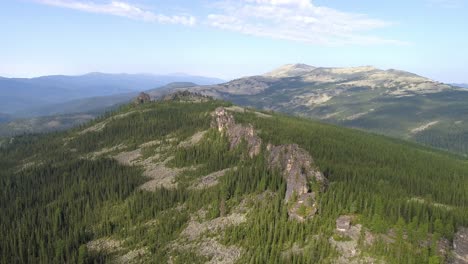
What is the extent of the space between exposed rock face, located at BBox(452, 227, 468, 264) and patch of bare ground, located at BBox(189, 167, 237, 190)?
3551 inches

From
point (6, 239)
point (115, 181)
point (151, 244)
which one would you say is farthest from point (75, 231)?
point (115, 181)

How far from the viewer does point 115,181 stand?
188 meters

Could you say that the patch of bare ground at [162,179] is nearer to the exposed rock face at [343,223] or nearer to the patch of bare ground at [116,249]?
the patch of bare ground at [116,249]

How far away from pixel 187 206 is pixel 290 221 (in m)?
47.6

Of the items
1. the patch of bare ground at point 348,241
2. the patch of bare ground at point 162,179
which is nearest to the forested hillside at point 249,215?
the patch of bare ground at point 348,241

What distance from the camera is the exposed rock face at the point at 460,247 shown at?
9656 centimetres

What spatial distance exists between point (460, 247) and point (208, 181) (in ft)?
321

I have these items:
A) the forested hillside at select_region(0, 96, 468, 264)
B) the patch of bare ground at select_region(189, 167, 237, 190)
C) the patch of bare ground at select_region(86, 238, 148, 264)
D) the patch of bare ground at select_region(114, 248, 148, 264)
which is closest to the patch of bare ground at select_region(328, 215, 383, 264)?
the forested hillside at select_region(0, 96, 468, 264)

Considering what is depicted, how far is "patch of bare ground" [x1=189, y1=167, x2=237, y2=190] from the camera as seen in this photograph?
539 feet

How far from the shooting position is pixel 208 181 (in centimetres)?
16862

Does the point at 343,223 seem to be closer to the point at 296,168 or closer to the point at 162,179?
the point at 296,168

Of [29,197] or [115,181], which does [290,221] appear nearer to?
[115,181]

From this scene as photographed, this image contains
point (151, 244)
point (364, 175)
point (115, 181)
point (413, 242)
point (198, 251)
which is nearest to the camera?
point (413, 242)

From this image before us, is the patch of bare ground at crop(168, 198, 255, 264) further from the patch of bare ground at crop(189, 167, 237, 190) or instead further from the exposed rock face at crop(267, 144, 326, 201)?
the patch of bare ground at crop(189, 167, 237, 190)
